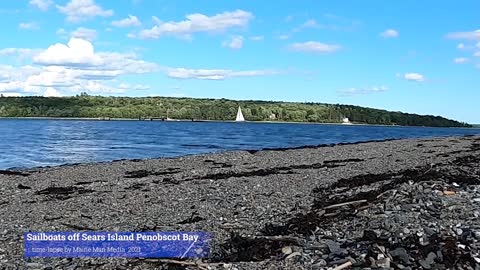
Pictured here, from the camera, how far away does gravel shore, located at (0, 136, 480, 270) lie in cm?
680

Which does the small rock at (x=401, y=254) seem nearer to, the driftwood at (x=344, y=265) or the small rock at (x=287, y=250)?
the driftwood at (x=344, y=265)

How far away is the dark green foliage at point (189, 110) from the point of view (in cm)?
16875

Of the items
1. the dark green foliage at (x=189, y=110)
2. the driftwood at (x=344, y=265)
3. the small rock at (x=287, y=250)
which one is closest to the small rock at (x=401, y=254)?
the driftwood at (x=344, y=265)

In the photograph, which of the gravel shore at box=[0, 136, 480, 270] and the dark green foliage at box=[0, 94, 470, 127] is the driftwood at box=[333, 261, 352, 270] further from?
the dark green foliage at box=[0, 94, 470, 127]

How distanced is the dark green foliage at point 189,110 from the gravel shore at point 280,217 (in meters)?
155

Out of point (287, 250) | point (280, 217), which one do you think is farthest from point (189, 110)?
point (287, 250)

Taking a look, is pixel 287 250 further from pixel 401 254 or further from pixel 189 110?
pixel 189 110

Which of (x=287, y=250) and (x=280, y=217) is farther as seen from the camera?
(x=280, y=217)

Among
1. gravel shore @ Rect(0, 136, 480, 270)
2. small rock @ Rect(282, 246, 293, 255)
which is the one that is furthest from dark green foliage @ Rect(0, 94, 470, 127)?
small rock @ Rect(282, 246, 293, 255)

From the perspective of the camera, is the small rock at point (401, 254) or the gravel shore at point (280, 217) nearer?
the small rock at point (401, 254)

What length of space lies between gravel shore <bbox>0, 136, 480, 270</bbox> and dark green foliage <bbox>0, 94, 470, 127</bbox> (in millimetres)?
155330

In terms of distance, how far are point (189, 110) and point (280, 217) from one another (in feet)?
546

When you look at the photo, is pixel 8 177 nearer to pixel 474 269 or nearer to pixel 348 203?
pixel 348 203

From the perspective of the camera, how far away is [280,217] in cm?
1060
